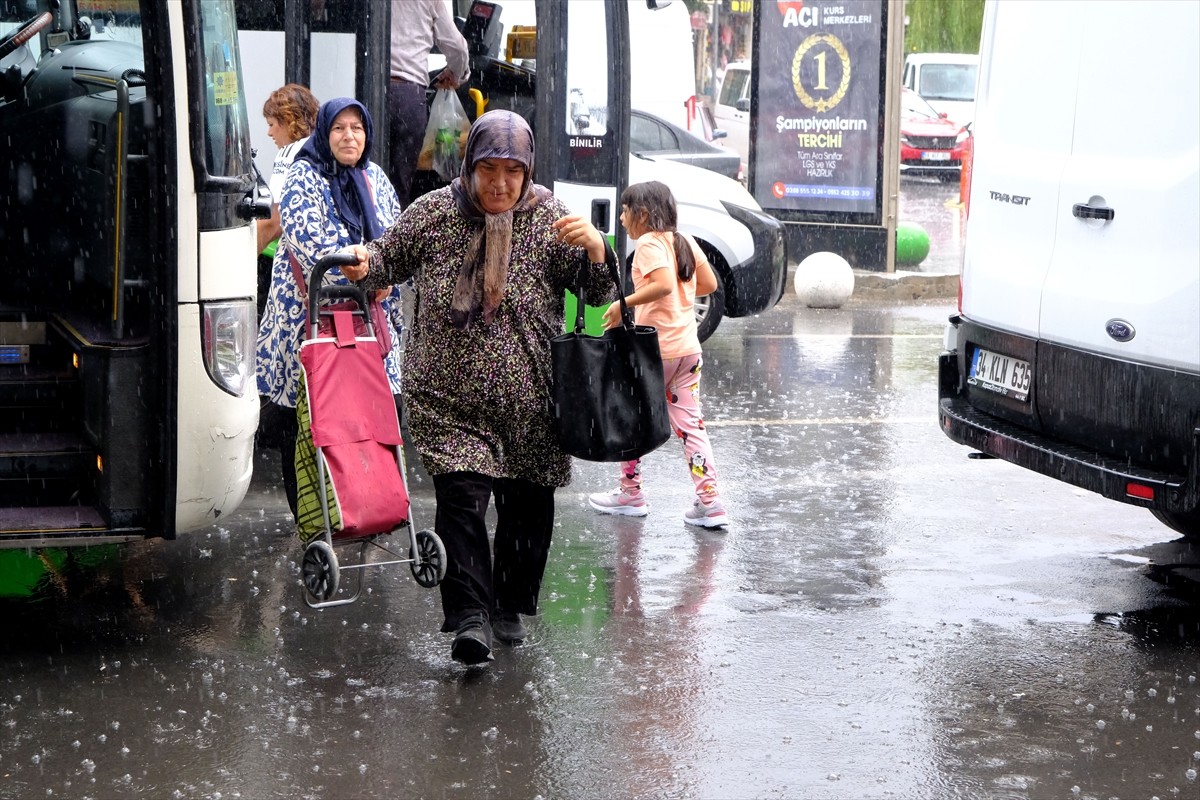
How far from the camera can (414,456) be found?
28.9ft

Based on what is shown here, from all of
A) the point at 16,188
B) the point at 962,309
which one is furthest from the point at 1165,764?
the point at 16,188

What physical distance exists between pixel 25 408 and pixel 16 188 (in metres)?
1.17

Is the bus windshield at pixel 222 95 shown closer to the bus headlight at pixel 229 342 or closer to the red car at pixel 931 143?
the bus headlight at pixel 229 342

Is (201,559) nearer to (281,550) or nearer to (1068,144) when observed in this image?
(281,550)

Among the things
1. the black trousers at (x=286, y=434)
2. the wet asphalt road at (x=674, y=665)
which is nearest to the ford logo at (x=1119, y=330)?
the wet asphalt road at (x=674, y=665)

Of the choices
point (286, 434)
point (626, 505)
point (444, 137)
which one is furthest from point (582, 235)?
point (444, 137)

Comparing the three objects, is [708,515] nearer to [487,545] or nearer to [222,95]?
[487,545]

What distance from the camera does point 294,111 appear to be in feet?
Result: 24.5

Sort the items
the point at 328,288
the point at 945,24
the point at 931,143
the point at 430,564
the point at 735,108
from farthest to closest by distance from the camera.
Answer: the point at 945,24
the point at 931,143
the point at 735,108
the point at 430,564
the point at 328,288

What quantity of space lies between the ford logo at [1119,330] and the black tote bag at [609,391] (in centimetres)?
168

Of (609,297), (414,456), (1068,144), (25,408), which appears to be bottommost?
(414,456)

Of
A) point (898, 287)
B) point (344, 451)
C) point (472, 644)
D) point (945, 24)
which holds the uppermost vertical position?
point (945, 24)

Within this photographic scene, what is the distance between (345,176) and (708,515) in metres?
2.19

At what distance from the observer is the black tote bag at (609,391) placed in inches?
197
